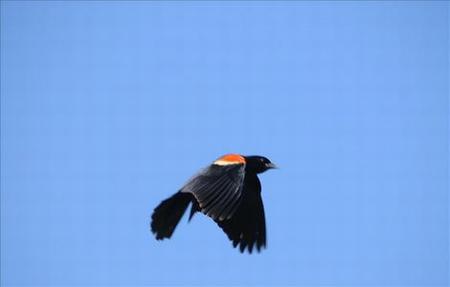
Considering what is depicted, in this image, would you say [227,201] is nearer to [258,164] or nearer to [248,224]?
[248,224]

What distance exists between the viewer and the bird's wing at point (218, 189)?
34.5ft

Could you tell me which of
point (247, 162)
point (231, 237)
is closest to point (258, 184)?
point (247, 162)

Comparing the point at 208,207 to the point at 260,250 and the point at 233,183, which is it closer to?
the point at 233,183

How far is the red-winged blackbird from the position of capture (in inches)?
419

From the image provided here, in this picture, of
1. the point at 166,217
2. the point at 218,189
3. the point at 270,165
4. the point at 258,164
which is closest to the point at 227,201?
the point at 218,189

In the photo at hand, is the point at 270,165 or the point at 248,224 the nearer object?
the point at 248,224

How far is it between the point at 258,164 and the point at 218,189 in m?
2.57

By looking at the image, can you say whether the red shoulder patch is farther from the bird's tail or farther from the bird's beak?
the bird's beak

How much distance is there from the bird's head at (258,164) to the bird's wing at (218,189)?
1.54 m

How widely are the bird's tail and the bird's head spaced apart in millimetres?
1968

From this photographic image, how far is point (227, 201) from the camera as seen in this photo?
10.6 m

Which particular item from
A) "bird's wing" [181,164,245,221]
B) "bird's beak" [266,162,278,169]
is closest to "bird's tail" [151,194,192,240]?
"bird's wing" [181,164,245,221]

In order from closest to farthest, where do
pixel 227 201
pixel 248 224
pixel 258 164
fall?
pixel 227 201, pixel 248 224, pixel 258 164

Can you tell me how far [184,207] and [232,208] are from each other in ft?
4.98
